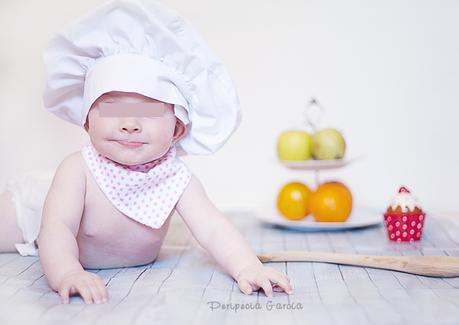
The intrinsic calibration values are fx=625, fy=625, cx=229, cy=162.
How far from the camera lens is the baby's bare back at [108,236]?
0.98 m

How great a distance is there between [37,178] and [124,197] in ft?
0.95

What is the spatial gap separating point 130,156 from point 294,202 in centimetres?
58

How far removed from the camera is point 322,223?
4.45 feet

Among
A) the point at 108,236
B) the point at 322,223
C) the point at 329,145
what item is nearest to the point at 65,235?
the point at 108,236

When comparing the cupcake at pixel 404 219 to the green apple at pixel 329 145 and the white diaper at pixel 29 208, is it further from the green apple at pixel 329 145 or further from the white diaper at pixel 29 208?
the white diaper at pixel 29 208

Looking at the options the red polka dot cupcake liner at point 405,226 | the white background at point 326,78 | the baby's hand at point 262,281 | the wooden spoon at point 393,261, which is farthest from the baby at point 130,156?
the white background at point 326,78

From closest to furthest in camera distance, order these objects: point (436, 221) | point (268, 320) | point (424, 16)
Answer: point (268, 320)
point (436, 221)
point (424, 16)

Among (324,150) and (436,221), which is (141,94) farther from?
(436,221)

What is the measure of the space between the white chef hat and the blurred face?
2cm

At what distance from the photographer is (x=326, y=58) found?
5.65ft

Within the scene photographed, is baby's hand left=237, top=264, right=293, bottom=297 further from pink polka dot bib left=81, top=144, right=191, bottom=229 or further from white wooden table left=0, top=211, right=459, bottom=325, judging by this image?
pink polka dot bib left=81, top=144, right=191, bottom=229

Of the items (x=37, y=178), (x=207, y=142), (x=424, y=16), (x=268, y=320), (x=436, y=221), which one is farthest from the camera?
(x=424, y=16)

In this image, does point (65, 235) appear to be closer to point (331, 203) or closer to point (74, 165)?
point (74, 165)

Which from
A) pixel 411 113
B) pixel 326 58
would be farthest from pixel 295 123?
pixel 411 113
